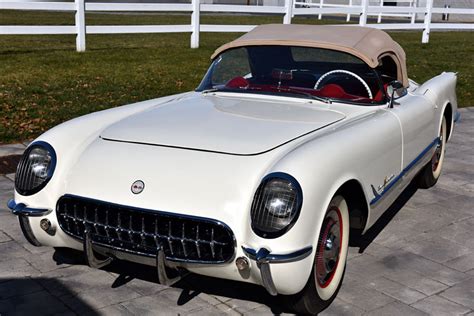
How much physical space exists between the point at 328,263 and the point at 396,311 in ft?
1.55

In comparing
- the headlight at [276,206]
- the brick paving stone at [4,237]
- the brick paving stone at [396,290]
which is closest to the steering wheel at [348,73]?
the brick paving stone at [396,290]

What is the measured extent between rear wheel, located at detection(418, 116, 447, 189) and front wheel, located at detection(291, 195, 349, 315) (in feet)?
8.11

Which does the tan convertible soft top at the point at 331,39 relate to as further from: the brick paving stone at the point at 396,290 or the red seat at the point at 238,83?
the brick paving stone at the point at 396,290

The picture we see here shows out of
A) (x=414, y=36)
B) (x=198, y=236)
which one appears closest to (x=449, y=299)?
(x=198, y=236)

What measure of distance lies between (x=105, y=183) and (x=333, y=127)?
144cm

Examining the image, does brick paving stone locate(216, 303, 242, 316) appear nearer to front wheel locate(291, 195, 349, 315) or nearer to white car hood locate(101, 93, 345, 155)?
front wheel locate(291, 195, 349, 315)

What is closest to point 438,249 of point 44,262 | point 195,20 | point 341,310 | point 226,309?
point 341,310

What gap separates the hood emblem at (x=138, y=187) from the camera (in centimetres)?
363

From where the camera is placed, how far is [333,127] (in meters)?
4.23

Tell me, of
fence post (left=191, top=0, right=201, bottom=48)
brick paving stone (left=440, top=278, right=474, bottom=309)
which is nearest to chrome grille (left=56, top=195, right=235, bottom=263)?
brick paving stone (left=440, top=278, right=474, bottom=309)

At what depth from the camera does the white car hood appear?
386cm

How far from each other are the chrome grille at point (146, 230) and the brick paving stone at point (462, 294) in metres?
1.52

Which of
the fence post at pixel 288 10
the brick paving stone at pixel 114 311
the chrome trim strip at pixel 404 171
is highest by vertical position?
the fence post at pixel 288 10

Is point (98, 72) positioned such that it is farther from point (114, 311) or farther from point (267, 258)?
point (267, 258)
